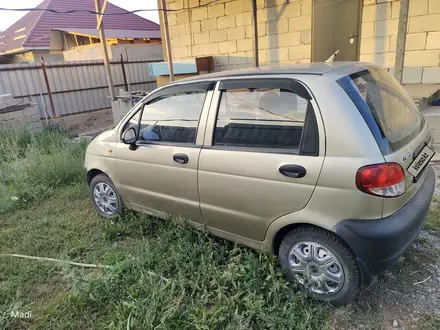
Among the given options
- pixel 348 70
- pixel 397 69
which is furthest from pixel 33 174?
pixel 397 69

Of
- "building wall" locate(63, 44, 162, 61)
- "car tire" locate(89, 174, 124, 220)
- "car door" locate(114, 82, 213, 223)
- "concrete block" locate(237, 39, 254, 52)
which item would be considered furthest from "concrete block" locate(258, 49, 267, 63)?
"building wall" locate(63, 44, 162, 61)

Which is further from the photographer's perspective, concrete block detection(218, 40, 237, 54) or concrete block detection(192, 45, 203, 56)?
concrete block detection(192, 45, 203, 56)

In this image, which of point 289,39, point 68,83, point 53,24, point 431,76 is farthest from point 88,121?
point 53,24

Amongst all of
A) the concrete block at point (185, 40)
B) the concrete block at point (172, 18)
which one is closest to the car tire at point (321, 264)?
the concrete block at point (185, 40)

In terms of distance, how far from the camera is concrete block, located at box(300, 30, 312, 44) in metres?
6.54

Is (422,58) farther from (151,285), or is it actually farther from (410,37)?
(151,285)

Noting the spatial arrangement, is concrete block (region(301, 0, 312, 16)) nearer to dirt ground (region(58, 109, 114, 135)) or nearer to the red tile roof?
dirt ground (region(58, 109, 114, 135))

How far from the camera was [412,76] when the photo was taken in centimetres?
570

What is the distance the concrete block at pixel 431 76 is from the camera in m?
5.49

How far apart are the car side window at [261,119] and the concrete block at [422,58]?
4.45m

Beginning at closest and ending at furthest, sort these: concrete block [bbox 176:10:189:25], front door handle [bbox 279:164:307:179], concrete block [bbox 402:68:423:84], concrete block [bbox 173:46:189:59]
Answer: front door handle [bbox 279:164:307:179], concrete block [bbox 402:68:423:84], concrete block [bbox 176:10:189:25], concrete block [bbox 173:46:189:59]

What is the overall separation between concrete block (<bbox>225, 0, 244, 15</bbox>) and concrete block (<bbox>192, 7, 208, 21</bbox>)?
0.60 metres

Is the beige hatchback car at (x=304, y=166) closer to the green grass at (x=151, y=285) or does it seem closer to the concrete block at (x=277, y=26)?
the green grass at (x=151, y=285)

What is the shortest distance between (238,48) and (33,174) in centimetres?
495
